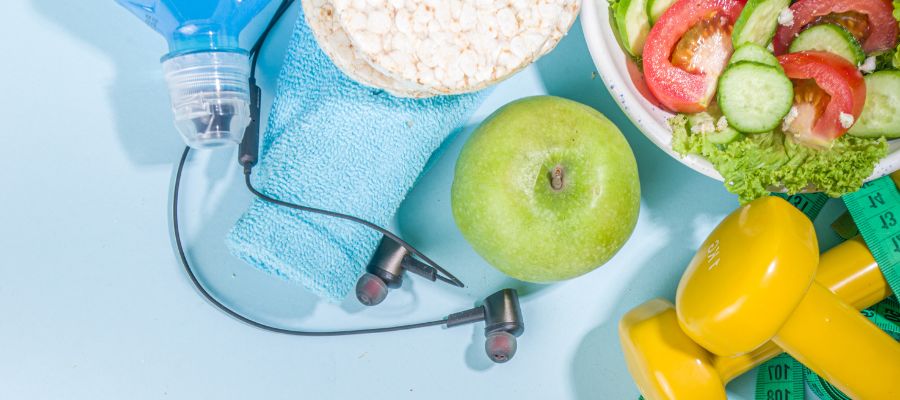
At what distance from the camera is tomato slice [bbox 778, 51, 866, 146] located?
34.5 inches

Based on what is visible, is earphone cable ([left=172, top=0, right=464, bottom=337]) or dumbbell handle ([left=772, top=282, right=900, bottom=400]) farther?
earphone cable ([left=172, top=0, right=464, bottom=337])

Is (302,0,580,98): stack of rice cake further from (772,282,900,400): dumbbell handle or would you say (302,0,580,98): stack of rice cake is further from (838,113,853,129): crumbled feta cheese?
(772,282,900,400): dumbbell handle

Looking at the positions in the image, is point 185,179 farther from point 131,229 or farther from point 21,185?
point 21,185

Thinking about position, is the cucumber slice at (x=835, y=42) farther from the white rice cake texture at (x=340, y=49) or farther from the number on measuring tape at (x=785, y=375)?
the white rice cake texture at (x=340, y=49)

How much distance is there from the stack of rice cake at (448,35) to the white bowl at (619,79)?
5 centimetres

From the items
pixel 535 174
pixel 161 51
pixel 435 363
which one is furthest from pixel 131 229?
pixel 535 174

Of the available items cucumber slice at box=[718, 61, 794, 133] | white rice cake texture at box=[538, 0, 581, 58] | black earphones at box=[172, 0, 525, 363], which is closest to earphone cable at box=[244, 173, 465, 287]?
black earphones at box=[172, 0, 525, 363]

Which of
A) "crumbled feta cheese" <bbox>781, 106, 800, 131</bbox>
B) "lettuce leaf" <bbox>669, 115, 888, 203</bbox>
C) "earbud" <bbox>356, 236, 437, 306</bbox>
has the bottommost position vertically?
"earbud" <bbox>356, 236, 437, 306</bbox>

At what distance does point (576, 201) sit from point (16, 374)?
869 millimetres

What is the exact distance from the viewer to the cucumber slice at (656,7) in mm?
921

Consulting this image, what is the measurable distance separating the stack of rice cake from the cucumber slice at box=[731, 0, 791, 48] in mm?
202

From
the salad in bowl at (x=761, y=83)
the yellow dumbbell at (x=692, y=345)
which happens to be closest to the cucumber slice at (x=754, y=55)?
the salad in bowl at (x=761, y=83)

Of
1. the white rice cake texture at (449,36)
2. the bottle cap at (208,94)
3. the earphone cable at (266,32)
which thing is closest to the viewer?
the white rice cake texture at (449,36)

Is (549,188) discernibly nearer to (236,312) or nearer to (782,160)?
(782,160)
